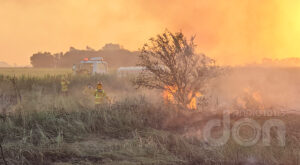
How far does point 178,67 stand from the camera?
36.6 ft

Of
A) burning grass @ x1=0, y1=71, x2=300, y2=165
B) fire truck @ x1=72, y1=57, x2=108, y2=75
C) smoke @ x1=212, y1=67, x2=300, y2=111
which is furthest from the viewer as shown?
fire truck @ x1=72, y1=57, x2=108, y2=75

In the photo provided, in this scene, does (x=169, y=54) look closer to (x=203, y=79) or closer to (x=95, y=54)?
(x=203, y=79)

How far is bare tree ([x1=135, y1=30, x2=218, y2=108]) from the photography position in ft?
36.1

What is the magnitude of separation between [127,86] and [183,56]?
12118mm

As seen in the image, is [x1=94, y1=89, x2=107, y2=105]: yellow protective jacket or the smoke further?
the smoke

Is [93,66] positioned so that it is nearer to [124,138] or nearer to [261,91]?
[261,91]

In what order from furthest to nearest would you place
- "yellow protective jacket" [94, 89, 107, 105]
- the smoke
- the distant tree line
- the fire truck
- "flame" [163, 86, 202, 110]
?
the distant tree line → the fire truck → the smoke → "flame" [163, 86, 202, 110] → "yellow protective jacket" [94, 89, 107, 105]

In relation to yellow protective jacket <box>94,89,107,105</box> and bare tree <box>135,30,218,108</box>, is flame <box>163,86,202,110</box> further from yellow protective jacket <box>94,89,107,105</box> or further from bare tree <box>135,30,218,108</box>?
yellow protective jacket <box>94,89,107,105</box>

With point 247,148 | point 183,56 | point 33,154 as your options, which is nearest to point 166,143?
point 247,148

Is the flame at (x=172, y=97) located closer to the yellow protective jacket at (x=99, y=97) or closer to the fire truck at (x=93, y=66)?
the yellow protective jacket at (x=99, y=97)

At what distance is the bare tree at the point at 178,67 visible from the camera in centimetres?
1102

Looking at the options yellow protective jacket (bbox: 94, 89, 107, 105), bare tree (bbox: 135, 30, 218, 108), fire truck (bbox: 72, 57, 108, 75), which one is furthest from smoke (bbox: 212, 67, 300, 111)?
fire truck (bbox: 72, 57, 108, 75)

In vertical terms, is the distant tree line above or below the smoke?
above

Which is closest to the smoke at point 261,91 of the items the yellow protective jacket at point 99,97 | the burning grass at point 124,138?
the burning grass at point 124,138
